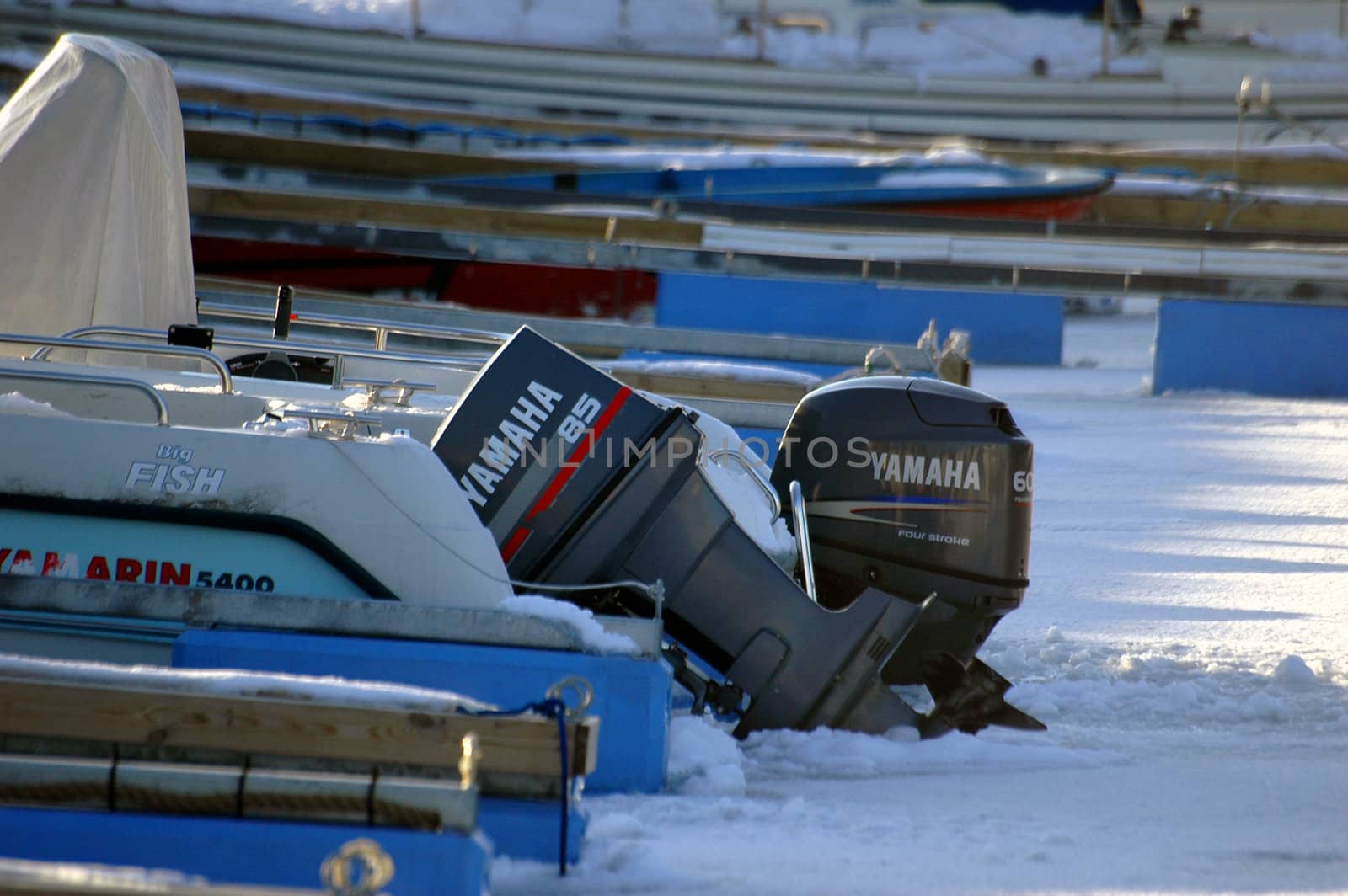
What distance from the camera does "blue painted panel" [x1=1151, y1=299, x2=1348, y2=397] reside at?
9.01 meters

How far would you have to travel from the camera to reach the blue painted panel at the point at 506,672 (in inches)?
104

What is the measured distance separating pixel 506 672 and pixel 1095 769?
1.30 metres

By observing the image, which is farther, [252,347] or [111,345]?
[252,347]

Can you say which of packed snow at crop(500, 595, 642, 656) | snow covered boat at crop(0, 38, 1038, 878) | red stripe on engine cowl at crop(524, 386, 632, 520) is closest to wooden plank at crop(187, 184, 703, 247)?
snow covered boat at crop(0, 38, 1038, 878)

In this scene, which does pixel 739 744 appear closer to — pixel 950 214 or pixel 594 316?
pixel 594 316

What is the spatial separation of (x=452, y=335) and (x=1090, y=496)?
306 centimetres

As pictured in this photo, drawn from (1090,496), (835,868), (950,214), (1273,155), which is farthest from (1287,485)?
(1273,155)

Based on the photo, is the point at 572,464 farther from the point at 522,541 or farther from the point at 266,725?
the point at 266,725

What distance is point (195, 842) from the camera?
1.92 meters

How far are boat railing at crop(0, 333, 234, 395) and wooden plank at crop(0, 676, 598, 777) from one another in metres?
0.96

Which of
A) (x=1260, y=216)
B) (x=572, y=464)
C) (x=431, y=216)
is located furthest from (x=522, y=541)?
(x=1260, y=216)

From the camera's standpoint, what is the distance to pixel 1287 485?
6.20 metres

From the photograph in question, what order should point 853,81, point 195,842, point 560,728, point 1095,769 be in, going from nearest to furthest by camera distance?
point 195,842, point 560,728, point 1095,769, point 853,81

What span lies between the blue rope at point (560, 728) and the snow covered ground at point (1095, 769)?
0.04m
